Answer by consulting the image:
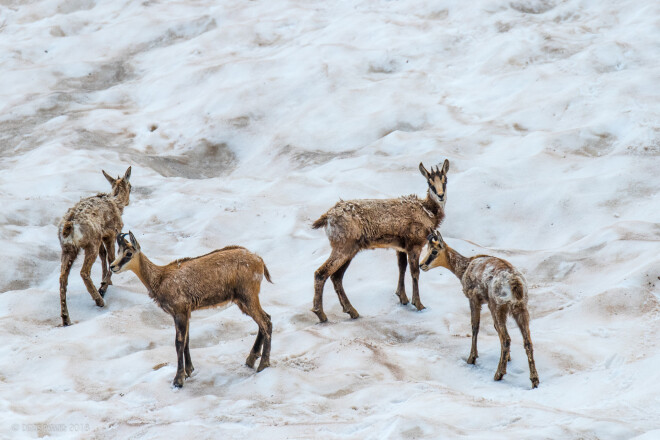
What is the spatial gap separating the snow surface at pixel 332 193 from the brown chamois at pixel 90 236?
482 mm

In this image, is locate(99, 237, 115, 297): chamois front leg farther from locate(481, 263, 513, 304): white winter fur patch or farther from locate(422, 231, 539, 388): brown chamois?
locate(481, 263, 513, 304): white winter fur patch

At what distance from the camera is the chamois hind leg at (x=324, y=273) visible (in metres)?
13.4

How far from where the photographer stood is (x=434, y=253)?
12680mm

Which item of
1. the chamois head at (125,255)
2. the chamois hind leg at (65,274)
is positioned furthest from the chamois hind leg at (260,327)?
the chamois hind leg at (65,274)

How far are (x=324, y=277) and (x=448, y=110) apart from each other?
439 inches

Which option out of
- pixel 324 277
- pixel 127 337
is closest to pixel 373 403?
pixel 324 277

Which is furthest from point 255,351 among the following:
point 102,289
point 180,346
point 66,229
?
point 66,229

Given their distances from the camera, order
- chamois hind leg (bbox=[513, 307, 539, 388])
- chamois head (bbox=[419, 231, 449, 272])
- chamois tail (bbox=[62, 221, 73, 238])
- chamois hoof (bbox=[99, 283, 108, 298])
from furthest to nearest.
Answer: chamois hoof (bbox=[99, 283, 108, 298])
chamois tail (bbox=[62, 221, 73, 238])
chamois head (bbox=[419, 231, 449, 272])
chamois hind leg (bbox=[513, 307, 539, 388])

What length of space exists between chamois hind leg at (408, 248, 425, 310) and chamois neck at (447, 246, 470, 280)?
1167mm

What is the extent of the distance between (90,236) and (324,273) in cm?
454

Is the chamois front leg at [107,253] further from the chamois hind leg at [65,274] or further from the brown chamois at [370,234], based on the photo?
the brown chamois at [370,234]

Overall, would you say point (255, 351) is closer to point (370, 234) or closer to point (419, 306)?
point (370, 234)

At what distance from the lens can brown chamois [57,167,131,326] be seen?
1415cm

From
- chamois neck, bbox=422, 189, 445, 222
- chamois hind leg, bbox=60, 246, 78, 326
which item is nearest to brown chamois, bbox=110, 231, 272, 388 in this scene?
chamois hind leg, bbox=60, 246, 78, 326
